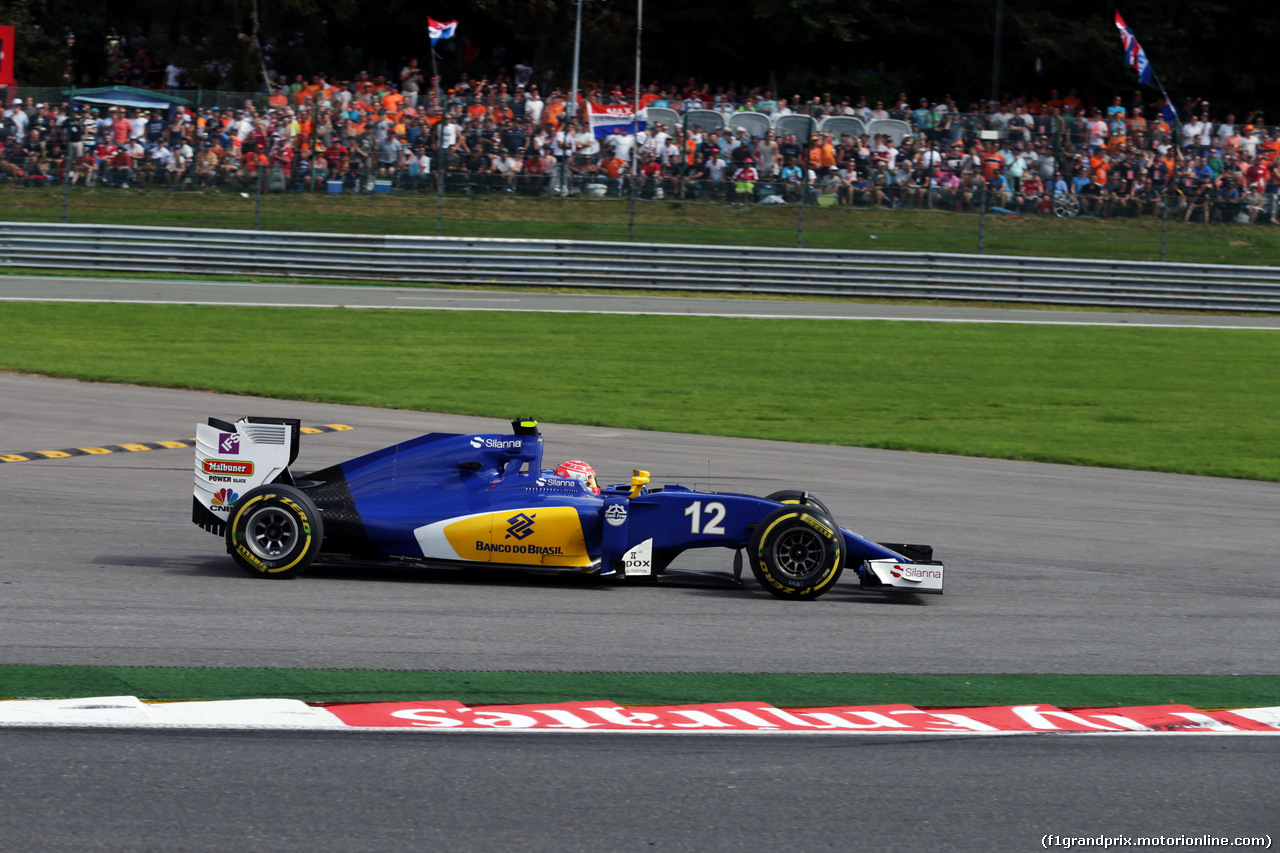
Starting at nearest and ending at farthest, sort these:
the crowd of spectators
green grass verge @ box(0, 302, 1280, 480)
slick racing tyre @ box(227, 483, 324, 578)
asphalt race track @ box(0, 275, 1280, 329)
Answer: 1. slick racing tyre @ box(227, 483, 324, 578)
2. green grass verge @ box(0, 302, 1280, 480)
3. asphalt race track @ box(0, 275, 1280, 329)
4. the crowd of spectators

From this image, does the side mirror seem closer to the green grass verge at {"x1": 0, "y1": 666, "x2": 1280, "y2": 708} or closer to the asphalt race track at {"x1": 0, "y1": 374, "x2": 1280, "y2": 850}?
the asphalt race track at {"x1": 0, "y1": 374, "x2": 1280, "y2": 850}

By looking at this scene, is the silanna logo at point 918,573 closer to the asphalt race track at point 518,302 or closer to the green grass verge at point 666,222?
the asphalt race track at point 518,302

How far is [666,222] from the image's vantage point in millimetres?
26422

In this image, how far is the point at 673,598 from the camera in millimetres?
7379

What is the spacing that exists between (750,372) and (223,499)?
10967mm

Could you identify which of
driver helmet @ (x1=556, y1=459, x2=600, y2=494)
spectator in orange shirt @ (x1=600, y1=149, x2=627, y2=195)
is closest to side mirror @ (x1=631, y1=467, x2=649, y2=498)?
driver helmet @ (x1=556, y1=459, x2=600, y2=494)

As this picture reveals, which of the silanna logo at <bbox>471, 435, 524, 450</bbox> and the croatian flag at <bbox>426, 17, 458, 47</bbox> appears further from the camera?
the croatian flag at <bbox>426, 17, 458, 47</bbox>

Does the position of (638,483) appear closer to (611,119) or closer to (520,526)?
(520,526)

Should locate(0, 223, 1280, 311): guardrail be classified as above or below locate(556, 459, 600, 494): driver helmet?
above

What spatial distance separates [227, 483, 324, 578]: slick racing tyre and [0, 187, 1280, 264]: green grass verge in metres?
19.0

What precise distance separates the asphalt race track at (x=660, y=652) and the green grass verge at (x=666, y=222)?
1493 cm

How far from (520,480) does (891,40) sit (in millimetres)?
42713

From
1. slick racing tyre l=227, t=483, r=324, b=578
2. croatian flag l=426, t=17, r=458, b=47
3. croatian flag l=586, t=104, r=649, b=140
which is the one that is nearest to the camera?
slick racing tyre l=227, t=483, r=324, b=578

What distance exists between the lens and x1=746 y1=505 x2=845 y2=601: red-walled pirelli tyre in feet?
23.9
